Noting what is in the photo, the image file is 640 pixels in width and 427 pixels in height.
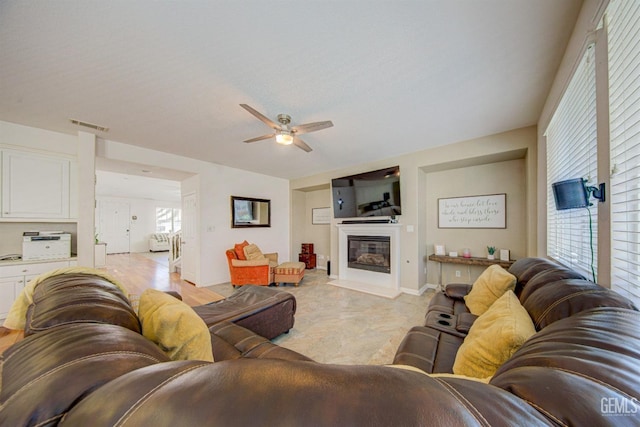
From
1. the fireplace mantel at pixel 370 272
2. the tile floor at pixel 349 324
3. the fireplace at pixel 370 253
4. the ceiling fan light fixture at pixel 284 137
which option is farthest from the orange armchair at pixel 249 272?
the ceiling fan light fixture at pixel 284 137

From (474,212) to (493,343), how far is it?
3.19m

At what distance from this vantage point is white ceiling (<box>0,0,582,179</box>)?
49.9 inches

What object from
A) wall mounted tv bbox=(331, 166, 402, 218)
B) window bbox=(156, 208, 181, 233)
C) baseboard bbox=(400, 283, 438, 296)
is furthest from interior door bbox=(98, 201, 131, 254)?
baseboard bbox=(400, 283, 438, 296)

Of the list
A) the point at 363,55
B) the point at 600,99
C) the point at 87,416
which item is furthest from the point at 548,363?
the point at 363,55

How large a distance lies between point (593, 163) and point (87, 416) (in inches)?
92.9

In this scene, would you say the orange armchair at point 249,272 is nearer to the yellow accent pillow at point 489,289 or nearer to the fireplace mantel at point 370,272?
the fireplace mantel at point 370,272

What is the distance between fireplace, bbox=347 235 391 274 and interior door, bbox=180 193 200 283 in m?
3.00

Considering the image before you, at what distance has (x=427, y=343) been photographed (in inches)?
53.1

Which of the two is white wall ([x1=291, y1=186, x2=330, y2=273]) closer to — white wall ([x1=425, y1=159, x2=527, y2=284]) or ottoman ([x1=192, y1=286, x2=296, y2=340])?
white wall ([x1=425, y1=159, x2=527, y2=284])

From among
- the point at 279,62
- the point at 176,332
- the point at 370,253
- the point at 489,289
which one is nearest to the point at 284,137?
the point at 279,62

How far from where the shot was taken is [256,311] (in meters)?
1.88

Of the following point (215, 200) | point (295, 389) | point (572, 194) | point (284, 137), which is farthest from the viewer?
point (215, 200)

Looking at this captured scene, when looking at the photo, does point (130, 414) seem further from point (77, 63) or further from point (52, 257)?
point (52, 257)

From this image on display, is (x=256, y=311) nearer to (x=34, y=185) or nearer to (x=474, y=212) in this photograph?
(x=34, y=185)
